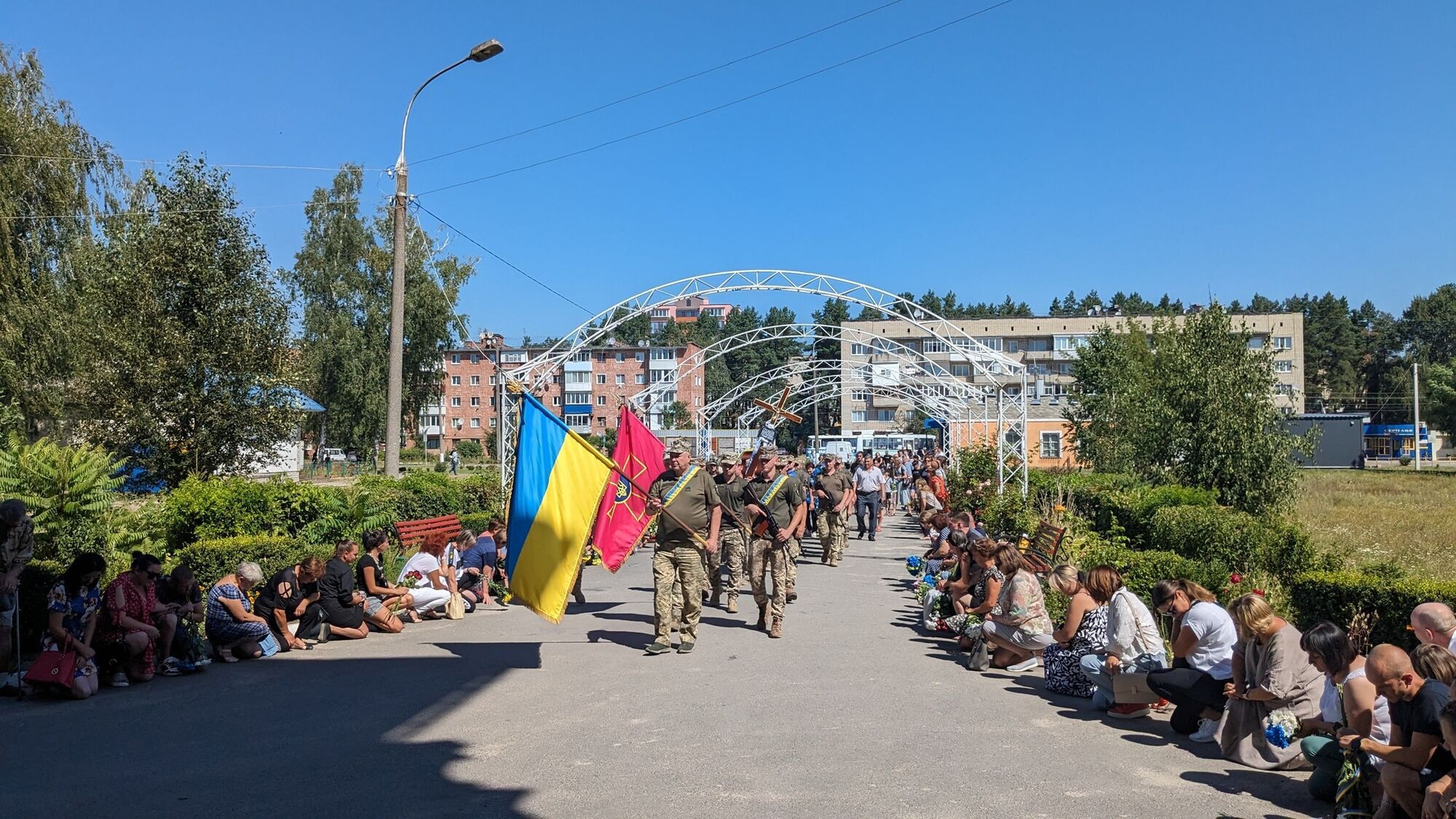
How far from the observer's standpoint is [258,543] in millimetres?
11734

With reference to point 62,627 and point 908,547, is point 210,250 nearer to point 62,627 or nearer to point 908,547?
point 62,627

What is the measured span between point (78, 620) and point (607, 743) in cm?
474

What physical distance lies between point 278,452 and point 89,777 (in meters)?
11.9

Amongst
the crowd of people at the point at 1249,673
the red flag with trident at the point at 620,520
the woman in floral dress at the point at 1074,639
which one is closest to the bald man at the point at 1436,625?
the crowd of people at the point at 1249,673

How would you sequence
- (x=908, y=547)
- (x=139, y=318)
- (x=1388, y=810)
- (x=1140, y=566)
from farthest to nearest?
(x=908, y=547) < (x=139, y=318) < (x=1140, y=566) < (x=1388, y=810)

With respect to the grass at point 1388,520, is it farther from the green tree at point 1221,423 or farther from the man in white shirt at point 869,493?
the man in white shirt at point 869,493

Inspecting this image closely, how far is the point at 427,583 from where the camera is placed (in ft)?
40.7

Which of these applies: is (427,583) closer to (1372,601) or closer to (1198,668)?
(1198,668)

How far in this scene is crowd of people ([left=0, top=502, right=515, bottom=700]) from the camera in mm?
8320

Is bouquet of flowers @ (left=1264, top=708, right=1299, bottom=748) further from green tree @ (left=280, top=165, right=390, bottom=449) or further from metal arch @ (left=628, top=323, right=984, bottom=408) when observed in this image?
green tree @ (left=280, top=165, right=390, bottom=449)

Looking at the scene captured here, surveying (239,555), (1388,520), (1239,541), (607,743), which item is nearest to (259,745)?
(607,743)

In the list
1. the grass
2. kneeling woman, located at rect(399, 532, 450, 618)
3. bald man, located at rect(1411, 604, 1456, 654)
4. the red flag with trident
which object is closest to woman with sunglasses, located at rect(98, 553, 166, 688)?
kneeling woman, located at rect(399, 532, 450, 618)

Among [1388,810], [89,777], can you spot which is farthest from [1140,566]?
[89,777]

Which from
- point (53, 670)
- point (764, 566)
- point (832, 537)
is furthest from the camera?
point (832, 537)
